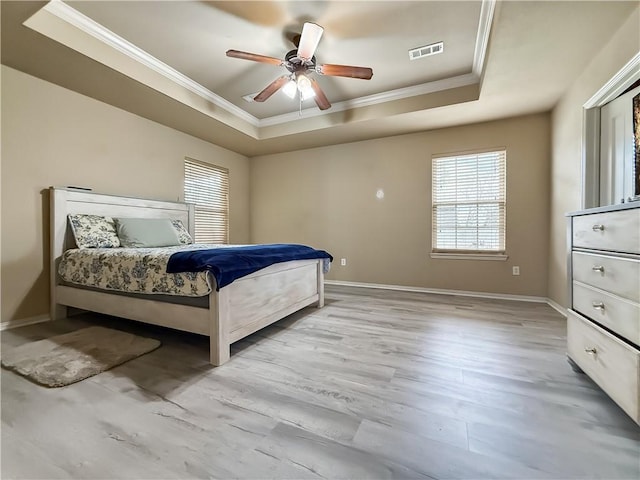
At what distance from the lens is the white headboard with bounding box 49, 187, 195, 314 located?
274 centimetres

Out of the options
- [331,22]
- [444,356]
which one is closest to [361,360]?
[444,356]

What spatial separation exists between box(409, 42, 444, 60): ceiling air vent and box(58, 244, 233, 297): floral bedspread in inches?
113

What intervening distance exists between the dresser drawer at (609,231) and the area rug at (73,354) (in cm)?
290

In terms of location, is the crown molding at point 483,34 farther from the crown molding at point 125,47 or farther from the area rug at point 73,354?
the area rug at point 73,354

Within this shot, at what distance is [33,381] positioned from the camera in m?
1.61

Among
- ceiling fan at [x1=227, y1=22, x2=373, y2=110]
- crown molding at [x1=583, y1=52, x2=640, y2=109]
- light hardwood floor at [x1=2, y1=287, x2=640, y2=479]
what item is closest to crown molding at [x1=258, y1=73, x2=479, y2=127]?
ceiling fan at [x1=227, y1=22, x2=373, y2=110]

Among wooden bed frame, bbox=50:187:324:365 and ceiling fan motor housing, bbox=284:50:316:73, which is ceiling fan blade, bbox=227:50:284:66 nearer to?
ceiling fan motor housing, bbox=284:50:316:73

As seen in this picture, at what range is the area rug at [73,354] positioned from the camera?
1.67 metres

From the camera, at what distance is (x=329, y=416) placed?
4.31 feet

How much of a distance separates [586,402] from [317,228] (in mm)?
3981

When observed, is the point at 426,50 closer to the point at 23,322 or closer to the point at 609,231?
the point at 609,231

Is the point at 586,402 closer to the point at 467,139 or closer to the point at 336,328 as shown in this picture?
the point at 336,328

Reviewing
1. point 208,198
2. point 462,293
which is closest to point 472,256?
point 462,293

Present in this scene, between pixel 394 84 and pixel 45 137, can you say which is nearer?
pixel 45 137
